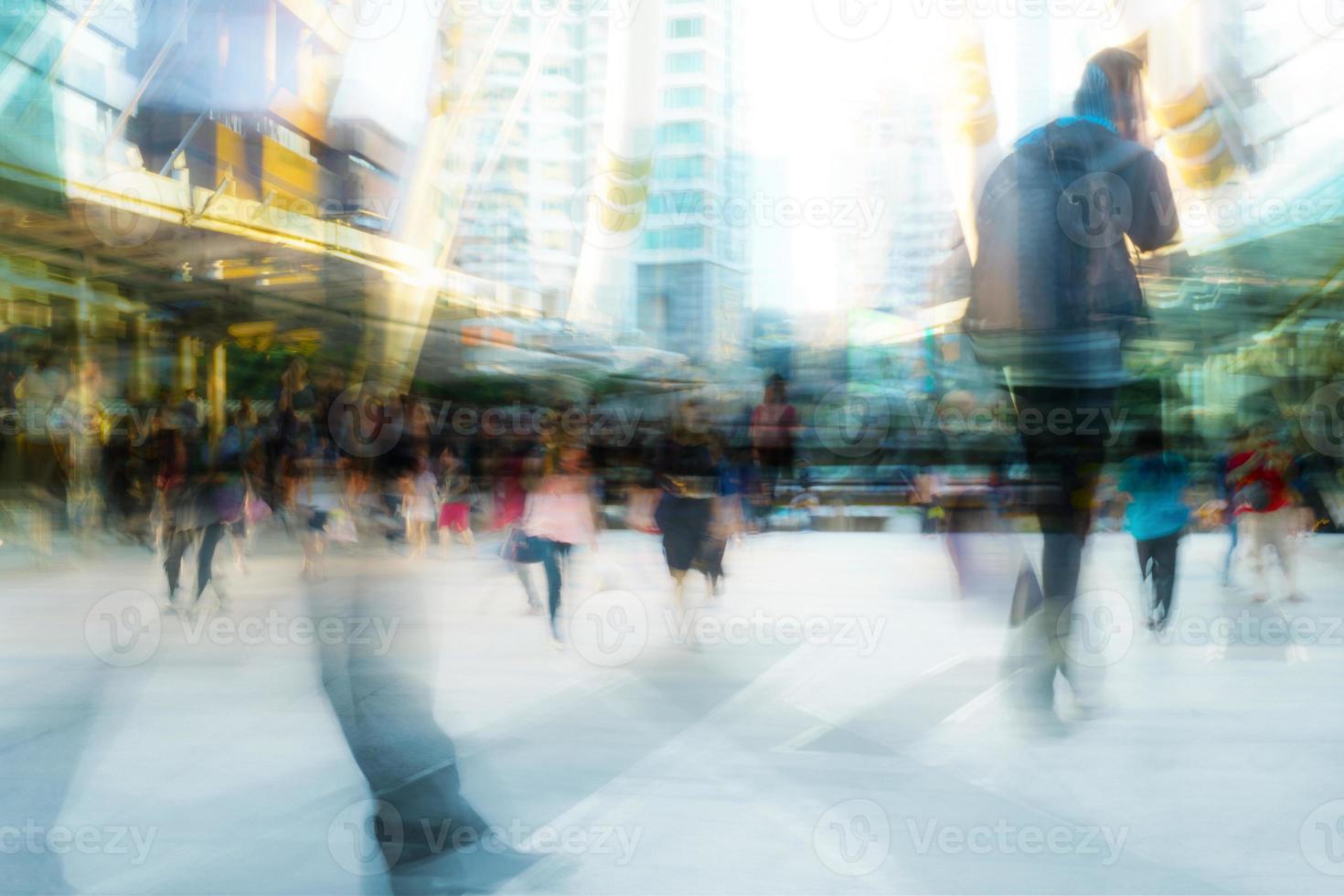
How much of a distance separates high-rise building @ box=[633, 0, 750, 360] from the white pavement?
6.31 feet

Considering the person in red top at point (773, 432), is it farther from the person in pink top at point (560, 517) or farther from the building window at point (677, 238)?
the person in pink top at point (560, 517)

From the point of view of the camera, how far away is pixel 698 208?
6.34 metres

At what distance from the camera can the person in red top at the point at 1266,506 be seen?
5.59 meters

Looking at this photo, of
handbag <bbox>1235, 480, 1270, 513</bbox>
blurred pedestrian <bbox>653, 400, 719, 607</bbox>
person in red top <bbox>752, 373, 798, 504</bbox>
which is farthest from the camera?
person in red top <bbox>752, 373, 798, 504</bbox>

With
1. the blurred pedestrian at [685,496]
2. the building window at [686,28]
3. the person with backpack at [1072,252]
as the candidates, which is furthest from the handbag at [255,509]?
the person with backpack at [1072,252]

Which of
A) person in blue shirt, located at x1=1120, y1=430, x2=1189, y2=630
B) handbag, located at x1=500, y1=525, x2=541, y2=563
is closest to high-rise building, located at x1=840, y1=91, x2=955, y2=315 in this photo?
person in blue shirt, located at x1=1120, y1=430, x2=1189, y2=630

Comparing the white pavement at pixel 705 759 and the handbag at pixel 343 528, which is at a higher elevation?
the handbag at pixel 343 528

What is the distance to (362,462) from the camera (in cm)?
170

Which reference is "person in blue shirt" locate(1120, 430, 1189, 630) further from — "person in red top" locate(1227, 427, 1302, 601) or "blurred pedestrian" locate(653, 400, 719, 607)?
"blurred pedestrian" locate(653, 400, 719, 607)

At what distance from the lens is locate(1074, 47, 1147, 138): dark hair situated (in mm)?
1858

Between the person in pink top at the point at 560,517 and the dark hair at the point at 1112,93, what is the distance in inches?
124

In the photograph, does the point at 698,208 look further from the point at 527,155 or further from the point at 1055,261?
the point at 1055,261

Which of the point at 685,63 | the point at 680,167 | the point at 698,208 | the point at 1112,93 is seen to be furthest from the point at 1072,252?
the point at 680,167

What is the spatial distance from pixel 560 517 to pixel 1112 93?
3.25 meters
